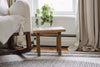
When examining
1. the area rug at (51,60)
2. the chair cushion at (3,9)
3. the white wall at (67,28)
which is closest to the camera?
the area rug at (51,60)

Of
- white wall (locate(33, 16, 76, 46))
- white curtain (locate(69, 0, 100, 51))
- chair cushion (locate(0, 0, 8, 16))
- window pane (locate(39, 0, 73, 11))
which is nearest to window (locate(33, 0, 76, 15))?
window pane (locate(39, 0, 73, 11))

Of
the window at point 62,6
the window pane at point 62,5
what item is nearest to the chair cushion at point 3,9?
→ the window at point 62,6

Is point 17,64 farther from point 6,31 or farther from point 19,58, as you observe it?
point 6,31

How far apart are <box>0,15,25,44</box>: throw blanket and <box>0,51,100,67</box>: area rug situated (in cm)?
29

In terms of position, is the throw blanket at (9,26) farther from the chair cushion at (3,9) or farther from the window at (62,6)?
the window at (62,6)

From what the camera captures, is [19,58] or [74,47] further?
[74,47]

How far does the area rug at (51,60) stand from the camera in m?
1.92

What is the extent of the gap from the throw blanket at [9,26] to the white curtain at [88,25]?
Result: 963 millimetres

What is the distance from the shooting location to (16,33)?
2.19m

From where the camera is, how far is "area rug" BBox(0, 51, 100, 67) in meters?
1.92

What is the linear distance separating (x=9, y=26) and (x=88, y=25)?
122 cm

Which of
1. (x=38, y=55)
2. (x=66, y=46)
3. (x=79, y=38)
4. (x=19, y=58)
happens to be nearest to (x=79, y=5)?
(x=79, y=38)

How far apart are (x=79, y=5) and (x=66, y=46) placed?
2.39 feet

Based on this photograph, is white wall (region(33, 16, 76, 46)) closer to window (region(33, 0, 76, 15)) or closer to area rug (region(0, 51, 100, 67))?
window (region(33, 0, 76, 15))
